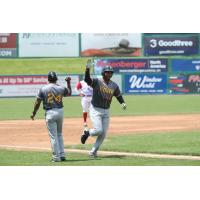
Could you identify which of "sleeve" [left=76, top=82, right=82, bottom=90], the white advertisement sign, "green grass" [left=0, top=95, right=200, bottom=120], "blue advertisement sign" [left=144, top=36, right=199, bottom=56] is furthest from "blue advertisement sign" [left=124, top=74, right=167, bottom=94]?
"sleeve" [left=76, top=82, right=82, bottom=90]

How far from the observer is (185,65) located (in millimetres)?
49469

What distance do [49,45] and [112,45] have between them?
5.44 meters

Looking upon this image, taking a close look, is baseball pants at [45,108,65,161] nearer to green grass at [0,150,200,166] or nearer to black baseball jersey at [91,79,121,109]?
green grass at [0,150,200,166]

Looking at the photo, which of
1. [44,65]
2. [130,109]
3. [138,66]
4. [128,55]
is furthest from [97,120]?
[44,65]

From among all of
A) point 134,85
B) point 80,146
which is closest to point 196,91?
point 134,85

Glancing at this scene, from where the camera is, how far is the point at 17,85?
1848 inches

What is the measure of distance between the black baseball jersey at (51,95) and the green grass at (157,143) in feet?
8.17

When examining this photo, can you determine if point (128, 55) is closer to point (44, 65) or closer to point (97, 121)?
point (44, 65)

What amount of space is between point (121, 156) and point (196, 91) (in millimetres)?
37559

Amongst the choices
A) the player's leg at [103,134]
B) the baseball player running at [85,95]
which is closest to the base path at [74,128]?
the baseball player running at [85,95]

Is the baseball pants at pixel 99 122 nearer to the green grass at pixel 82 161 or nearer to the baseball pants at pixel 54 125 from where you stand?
the green grass at pixel 82 161

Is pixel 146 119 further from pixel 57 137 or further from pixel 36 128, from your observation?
pixel 57 137

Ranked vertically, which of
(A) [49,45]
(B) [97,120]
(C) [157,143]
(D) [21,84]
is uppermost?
(A) [49,45]

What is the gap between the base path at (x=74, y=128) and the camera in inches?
672
